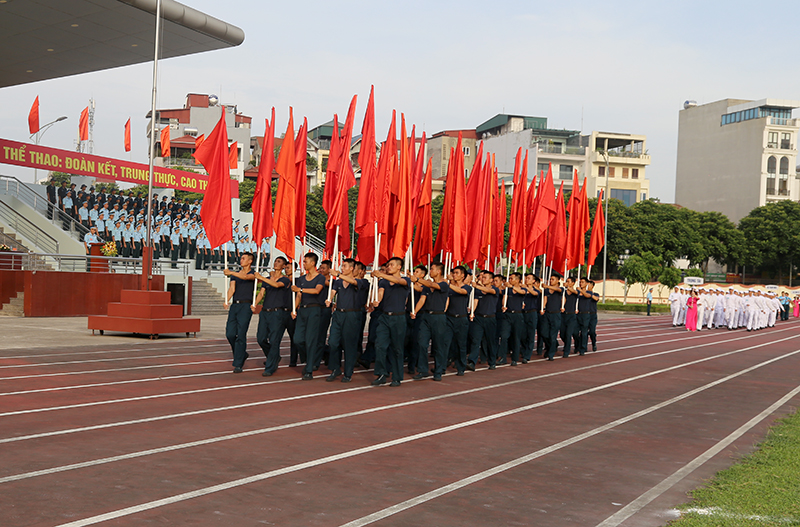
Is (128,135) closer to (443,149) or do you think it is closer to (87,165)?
(87,165)

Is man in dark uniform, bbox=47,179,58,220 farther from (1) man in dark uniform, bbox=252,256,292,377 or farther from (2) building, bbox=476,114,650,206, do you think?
(2) building, bbox=476,114,650,206

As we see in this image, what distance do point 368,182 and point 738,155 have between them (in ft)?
239

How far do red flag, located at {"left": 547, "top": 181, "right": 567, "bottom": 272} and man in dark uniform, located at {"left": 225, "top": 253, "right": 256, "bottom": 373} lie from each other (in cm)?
845

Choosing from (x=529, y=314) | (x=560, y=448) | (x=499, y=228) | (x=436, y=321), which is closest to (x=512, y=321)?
(x=529, y=314)

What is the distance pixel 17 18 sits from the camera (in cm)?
2250

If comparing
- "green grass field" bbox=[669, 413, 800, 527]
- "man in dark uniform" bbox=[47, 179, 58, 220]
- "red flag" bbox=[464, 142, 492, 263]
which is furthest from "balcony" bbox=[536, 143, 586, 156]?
"green grass field" bbox=[669, 413, 800, 527]

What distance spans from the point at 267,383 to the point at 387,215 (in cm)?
340

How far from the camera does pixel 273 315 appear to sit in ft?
38.0

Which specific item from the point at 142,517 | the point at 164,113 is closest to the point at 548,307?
the point at 142,517

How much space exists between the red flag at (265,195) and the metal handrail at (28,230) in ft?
51.0

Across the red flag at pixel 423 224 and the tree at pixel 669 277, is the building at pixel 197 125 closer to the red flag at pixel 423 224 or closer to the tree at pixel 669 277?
the tree at pixel 669 277

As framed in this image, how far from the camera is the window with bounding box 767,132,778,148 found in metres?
74.7

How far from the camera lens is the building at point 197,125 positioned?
252ft

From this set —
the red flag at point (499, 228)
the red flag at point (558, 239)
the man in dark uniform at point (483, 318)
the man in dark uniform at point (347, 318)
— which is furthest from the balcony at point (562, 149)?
the man in dark uniform at point (347, 318)
